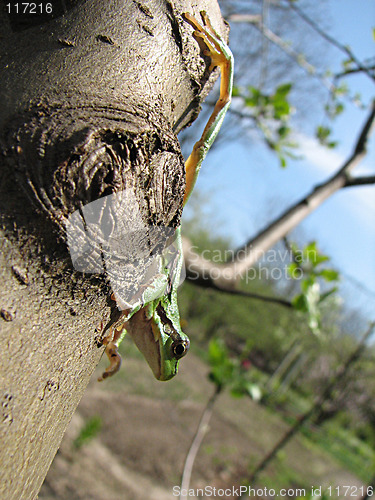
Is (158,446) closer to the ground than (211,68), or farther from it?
closer to the ground

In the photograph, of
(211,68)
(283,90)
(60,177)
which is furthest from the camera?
(283,90)

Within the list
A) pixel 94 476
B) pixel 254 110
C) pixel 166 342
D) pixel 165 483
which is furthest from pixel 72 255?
pixel 165 483

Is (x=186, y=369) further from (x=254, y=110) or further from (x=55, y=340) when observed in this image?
(x=55, y=340)

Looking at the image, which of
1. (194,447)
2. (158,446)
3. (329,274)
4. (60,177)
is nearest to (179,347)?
(60,177)

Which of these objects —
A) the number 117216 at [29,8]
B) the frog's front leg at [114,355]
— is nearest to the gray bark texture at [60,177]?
the number 117216 at [29,8]

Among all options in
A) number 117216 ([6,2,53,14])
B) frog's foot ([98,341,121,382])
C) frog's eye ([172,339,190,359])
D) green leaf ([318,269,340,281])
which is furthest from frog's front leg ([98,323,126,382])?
green leaf ([318,269,340,281])

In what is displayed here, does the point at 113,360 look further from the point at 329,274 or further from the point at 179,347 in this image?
the point at 329,274
